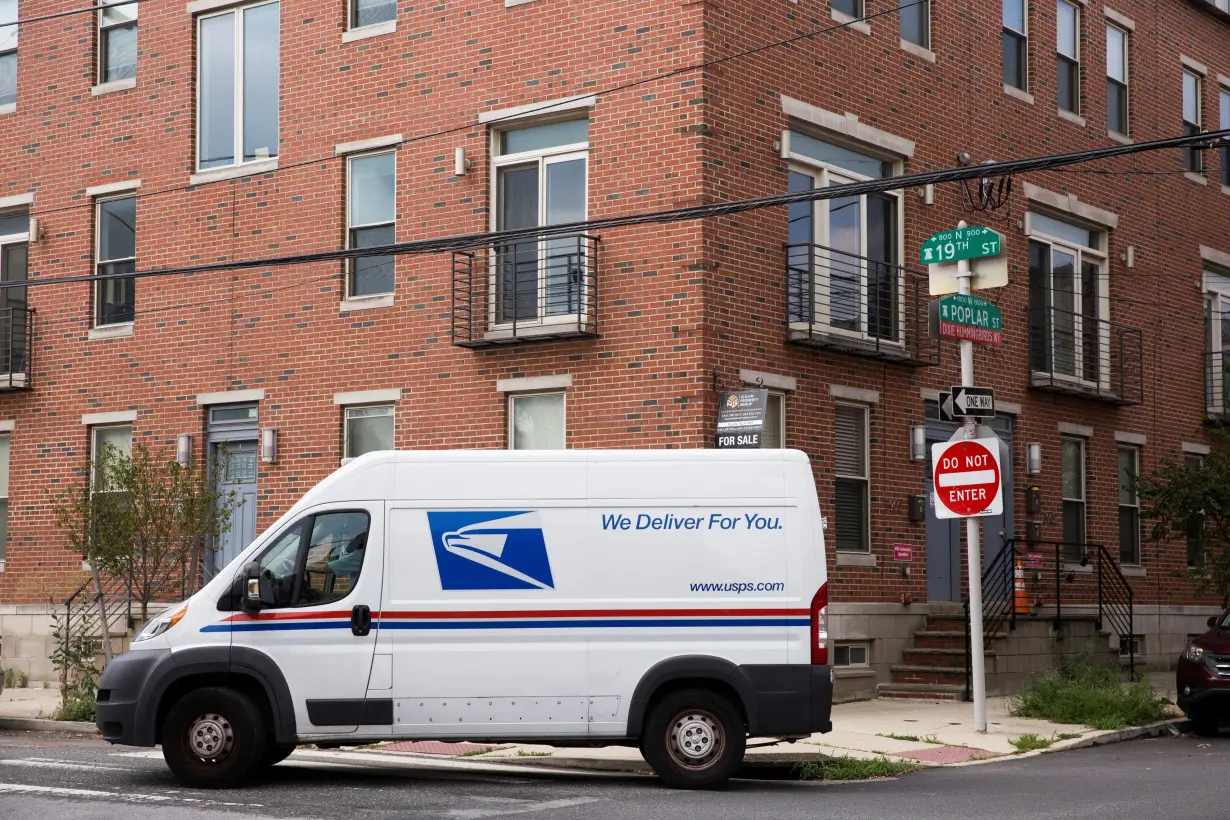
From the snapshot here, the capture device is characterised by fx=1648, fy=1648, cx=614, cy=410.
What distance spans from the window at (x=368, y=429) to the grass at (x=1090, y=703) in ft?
26.3

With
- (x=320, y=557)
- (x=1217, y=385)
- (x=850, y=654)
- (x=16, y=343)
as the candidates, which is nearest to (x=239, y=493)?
(x=16, y=343)

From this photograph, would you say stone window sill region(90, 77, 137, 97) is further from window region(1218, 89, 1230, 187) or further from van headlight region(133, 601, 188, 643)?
window region(1218, 89, 1230, 187)

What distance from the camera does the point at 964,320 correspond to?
15.1m

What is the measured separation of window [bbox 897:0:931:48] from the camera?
2102 centimetres

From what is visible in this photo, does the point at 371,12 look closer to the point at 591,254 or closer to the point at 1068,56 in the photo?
the point at 591,254

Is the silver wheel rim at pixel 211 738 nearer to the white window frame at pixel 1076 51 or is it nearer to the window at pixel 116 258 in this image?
the window at pixel 116 258

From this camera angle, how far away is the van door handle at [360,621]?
39.0 feet

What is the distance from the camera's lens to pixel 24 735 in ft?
54.4

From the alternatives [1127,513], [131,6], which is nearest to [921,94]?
[1127,513]

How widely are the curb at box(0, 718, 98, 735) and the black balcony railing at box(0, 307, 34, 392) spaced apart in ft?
22.0

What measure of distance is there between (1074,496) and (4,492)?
49.8 ft

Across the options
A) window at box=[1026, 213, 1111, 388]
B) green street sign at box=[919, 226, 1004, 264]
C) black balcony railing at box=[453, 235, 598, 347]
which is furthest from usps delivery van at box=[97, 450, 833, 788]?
window at box=[1026, 213, 1111, 388]

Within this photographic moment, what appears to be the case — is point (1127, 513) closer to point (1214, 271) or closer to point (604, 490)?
point (1214, 271)

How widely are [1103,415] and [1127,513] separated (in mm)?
1692
